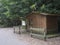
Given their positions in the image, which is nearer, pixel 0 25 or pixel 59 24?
pixel 59 24

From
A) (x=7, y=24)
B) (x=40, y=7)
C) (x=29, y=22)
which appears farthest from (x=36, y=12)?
(x=7, y=24)

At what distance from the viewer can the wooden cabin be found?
17.6 metres

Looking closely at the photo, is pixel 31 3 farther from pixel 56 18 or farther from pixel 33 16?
Result: pixel 56 18

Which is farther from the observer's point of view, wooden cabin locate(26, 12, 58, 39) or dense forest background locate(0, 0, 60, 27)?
dense forest background locate(0, 0, 60, 27)

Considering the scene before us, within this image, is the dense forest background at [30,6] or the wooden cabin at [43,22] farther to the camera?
the dense forest background at [30,6]

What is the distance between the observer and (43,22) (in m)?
18.1

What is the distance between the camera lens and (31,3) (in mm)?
19453

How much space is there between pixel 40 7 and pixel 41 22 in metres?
1.95

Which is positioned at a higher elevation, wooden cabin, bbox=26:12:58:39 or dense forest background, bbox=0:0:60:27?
dense forest background, bbox=0:0:60:27

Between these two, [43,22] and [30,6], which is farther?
[30,6]

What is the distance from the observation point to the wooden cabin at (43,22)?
17.6 meters

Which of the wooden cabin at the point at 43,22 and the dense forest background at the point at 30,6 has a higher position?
the dense forest background at the point at 30,6

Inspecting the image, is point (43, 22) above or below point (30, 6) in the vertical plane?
below

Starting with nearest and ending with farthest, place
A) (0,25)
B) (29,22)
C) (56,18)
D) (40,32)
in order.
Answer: (40,32)
(56,18)
(29,22)
(0,25)
